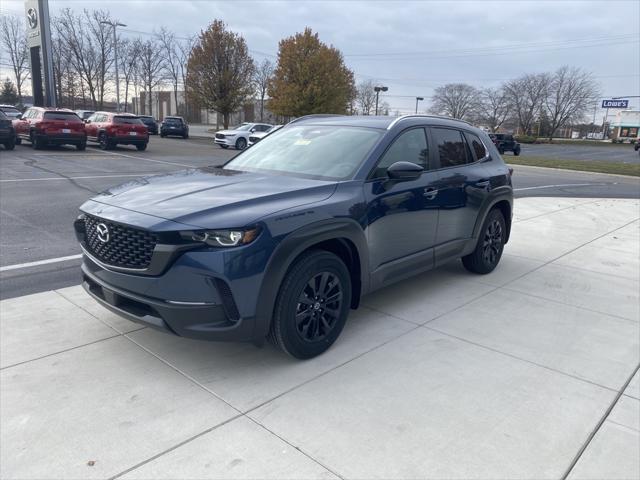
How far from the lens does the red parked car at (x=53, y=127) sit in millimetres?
19750

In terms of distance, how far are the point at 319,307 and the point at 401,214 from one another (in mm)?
1200

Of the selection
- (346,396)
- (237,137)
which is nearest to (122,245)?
(346,396)

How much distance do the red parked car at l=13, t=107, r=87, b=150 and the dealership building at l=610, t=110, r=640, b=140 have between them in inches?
3778

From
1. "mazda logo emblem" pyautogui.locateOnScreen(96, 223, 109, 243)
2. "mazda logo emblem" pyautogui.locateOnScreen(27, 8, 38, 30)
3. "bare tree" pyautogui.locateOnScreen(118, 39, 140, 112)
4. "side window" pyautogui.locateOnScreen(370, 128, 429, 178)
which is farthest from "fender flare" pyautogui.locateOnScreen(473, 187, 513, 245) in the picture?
"bare tree" pyautogui.locateOnScreen(118, 39, 140, 112)

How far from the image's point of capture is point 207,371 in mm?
3424

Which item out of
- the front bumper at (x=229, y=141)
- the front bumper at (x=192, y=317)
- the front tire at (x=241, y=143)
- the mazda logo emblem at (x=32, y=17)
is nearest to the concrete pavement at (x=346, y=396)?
the front bumper at (x=192, y=317)

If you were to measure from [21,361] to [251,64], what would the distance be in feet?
148

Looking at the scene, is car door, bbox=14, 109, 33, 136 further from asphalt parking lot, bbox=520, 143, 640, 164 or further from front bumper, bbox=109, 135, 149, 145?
asphalt parking lot, bbox=520, 143, 640, 164

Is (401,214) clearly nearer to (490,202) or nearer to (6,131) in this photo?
(490,202)

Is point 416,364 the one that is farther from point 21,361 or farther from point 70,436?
point 21,361

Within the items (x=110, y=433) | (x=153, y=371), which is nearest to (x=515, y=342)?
(x=153, y=371)

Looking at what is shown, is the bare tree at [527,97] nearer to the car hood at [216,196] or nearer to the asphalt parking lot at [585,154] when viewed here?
the asphalt parking lot at [585,154]

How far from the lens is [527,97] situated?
290 feet

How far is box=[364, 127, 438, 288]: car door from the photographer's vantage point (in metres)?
3.99
